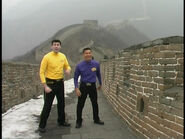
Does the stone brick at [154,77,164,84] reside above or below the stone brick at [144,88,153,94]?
above

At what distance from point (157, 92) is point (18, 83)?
6998mm

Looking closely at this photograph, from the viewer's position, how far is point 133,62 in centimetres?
673

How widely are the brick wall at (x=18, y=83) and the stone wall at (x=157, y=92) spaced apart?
4303mm

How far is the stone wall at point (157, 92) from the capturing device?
15.1ft

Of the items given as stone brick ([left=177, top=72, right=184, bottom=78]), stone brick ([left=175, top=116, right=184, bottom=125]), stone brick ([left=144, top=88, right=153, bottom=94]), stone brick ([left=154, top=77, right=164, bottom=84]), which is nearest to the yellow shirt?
stone brick ([left=144, top=88, right=153, bottom=94])

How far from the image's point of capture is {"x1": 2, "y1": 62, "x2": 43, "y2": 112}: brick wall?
985 centimetres

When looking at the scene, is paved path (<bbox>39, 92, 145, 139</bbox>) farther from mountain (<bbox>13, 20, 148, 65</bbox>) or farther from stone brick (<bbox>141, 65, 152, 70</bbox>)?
mountain (<bbox>13, 20, 148, 65</bbox>)

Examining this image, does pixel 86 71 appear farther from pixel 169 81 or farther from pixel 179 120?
pixel 179 120

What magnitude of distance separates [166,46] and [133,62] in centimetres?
181

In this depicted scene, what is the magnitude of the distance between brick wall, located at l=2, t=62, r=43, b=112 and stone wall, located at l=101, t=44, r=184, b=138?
14.1ft

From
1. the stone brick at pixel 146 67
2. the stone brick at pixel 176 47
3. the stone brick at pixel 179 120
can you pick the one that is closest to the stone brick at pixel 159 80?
the stone brick at pixel 146 67

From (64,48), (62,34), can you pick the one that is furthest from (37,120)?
(62,34)

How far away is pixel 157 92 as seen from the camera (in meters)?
5.16

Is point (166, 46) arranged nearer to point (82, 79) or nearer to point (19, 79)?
point (82, 79)
